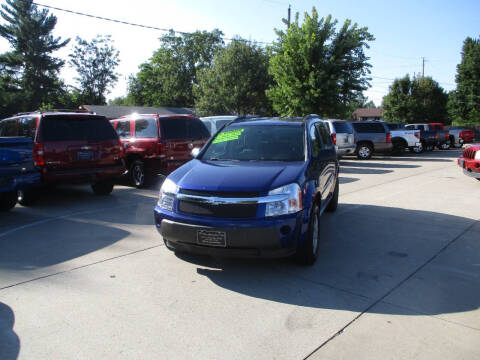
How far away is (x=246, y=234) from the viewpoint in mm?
4059

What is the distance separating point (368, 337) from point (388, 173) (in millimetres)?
11845

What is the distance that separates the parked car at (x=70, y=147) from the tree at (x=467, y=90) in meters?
45.8

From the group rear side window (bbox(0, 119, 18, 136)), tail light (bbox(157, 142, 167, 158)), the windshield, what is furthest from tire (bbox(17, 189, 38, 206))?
the windshield

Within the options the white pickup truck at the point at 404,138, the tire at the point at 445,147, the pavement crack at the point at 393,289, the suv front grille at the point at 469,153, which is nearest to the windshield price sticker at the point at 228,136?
the pavement crack at the point at 393,289

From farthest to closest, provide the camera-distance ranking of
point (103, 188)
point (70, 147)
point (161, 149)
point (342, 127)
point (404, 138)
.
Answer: point (404, 138) → point (342, 127) → point (161, 149) → point (103, 188) → point (70, 147)

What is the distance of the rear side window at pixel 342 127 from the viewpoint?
56.7ft

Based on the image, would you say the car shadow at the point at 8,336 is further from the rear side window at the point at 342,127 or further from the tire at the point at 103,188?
the rear side window at the point at 342,127

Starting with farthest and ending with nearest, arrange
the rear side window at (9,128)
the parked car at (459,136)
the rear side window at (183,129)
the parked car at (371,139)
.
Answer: the parked car at (459,136) → the parked car at (371,139) → the rear side window at (183,129) → the rear side window at (9,128)

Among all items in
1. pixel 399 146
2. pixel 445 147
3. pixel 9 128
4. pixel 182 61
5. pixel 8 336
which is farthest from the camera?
pixel 182 61

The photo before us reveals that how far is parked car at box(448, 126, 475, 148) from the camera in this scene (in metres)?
30.0

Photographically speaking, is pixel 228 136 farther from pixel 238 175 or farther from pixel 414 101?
pixel 414 101

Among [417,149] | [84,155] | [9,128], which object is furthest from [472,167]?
[417,149]

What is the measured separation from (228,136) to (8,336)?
359cm

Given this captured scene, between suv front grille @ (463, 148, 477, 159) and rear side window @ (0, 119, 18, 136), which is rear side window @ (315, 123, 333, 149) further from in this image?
rear side window @ (0, 119, 18, 136)
